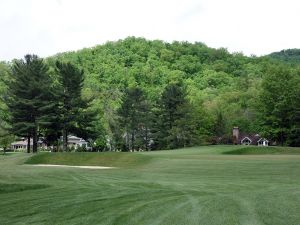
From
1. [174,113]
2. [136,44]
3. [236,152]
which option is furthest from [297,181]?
[136,44]

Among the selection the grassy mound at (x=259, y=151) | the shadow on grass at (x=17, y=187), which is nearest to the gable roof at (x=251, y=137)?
the grassy mound at (x=259, y=151)

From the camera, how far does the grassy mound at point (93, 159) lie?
120ft

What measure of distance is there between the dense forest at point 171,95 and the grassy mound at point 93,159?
13.1 meters

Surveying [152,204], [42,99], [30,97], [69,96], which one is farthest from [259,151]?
[152,204]

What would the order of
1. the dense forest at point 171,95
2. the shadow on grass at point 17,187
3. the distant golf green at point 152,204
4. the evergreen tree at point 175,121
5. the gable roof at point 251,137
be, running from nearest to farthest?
1. the distant golf green at point 152,204
2. the shadow on grass at point 17,187
3. the dense forest at point 171,95
4. the evergreen tree at point 175,121
5. the gable roof at point 251,137

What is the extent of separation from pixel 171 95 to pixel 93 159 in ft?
120

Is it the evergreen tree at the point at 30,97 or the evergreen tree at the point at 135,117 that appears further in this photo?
the evergreen tree at the point at 135,117

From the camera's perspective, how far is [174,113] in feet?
245

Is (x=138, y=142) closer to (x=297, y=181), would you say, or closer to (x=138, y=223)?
(x=297, y=181)

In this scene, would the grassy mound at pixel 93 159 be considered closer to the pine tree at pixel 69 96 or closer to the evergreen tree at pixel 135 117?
the pine tree at pixel 69 96

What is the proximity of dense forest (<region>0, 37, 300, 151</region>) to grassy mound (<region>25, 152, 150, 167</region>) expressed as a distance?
1311cm

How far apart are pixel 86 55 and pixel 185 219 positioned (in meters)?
124

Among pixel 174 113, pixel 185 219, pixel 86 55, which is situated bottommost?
pixel 185 219

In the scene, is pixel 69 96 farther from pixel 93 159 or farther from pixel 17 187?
pixel 17 187
